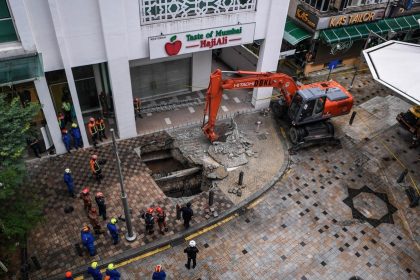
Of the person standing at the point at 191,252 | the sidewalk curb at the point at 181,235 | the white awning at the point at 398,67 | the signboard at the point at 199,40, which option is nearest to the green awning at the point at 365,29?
the white awning at the point at 398,67

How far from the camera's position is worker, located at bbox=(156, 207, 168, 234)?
47.5ft

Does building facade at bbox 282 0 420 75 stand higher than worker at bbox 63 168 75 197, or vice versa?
building facade at bbox 282 0 420 75

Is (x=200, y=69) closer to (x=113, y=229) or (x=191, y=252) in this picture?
(x=113, y=229)

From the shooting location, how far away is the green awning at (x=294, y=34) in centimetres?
2464

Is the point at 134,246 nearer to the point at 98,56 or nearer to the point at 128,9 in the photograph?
the point at 98,56

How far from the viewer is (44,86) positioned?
16062mm

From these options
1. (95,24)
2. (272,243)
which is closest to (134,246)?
(272,243)

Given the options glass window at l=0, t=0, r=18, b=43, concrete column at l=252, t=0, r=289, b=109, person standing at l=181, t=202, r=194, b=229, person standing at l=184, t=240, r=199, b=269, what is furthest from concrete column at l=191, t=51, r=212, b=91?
person standing at l=184, t=240, r=199, b=269

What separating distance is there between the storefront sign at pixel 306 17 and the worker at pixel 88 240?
18.9 m

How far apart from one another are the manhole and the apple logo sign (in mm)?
5056

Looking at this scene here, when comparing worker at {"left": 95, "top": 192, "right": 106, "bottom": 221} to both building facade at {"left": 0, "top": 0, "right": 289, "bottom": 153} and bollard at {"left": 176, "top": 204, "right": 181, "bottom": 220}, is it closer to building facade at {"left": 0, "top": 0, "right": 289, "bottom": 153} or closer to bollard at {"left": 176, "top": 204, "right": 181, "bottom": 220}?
bollard at {"left": 176, "top": 204, "right": 181, "bottom": 220}

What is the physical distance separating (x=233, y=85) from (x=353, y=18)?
12242 mm

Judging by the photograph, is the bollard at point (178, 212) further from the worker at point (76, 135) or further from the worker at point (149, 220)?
the worker at point (76, 135)

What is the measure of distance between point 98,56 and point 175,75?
23.1 feet
